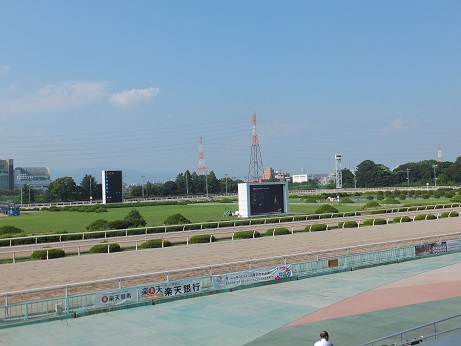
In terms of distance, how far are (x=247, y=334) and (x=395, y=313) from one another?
3903mm

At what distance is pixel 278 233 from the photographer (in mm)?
31688

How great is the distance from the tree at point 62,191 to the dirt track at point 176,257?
2690 inches

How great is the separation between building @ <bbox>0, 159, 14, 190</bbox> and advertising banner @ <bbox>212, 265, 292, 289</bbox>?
17038 cm

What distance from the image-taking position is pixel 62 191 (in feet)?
298

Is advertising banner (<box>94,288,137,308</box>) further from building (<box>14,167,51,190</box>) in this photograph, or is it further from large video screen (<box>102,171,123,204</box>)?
building (<box>14,167,51,190</box>)

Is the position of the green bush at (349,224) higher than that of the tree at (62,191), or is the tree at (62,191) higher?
the tree at (62,191)

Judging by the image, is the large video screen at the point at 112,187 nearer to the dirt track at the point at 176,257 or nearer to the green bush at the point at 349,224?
the green bush at the point at 349,224

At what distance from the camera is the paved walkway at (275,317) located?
10.8m

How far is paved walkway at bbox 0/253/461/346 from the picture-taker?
10.8m

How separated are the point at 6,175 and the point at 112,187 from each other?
11841 centimetres

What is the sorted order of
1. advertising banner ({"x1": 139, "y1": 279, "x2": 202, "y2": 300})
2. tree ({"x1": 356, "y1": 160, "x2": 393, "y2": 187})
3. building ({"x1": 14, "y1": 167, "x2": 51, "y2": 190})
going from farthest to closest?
building ({"x1": 14, "y1": 167, "x2": 51, "y2": 190}) → tree ({"x1": 356, "y1": 160, "x2": 393, "y2": 187}) → advertising banner ({"x1": 139, "y1": 279, "x2": 202, "y2": 300})

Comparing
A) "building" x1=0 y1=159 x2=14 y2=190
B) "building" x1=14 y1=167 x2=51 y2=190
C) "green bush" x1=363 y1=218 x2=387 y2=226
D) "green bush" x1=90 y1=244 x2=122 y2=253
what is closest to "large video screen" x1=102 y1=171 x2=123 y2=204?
"green bush" x1=363 y1=218 x2=387 y2=226

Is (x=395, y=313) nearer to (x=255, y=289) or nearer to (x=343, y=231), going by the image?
(x=255, y=289)

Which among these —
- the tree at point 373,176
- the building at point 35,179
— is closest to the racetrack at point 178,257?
the tree at point 373,176
